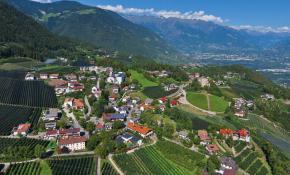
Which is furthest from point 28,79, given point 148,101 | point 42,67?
point 148,101

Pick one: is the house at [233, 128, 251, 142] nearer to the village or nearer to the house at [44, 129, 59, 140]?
A: the village

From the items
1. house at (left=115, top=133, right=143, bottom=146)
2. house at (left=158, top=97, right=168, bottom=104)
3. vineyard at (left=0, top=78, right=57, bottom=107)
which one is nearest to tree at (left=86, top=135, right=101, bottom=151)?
house at (left=115, top=133, right=143, bottom=146)

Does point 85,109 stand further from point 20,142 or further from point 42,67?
point 42,67

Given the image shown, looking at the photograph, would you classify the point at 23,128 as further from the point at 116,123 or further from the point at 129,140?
the point at 129,140

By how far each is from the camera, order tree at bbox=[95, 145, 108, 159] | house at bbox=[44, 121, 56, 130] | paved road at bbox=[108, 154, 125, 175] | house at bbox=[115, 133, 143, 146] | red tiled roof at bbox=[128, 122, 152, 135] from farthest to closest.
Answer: house at bbox=[44, 121, 56, 130]
red tiled roof at bbox=[128, 122, 152, 135]
house at bbox=[115, 133, 143, 146]
tree at bbox=[95, 145, 108, 159]
paved road at bbox=[108, 154, 125, 175]

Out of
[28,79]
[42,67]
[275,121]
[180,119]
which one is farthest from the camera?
[42,67]
